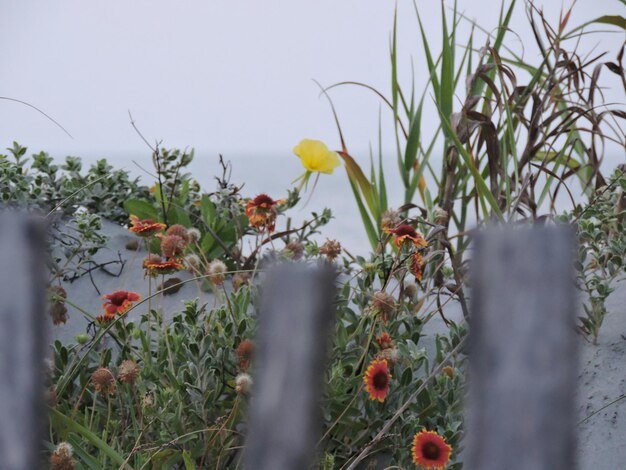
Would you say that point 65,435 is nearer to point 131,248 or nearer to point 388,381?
point 388,381

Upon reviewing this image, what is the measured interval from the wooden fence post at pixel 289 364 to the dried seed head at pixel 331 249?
1096mm

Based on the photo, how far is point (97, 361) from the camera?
1834mm

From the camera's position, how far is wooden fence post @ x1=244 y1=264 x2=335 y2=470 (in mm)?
675

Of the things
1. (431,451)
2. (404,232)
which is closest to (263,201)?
(404,232)

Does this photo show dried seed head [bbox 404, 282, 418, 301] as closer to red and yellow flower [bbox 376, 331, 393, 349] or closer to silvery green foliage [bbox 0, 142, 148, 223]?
red and yellow flower [bbox 376, 331, 393, 349]

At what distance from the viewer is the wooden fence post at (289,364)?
2.22 ft

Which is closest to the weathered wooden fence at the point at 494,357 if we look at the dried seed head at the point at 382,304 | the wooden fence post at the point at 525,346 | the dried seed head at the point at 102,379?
the wooden fence post at the point at 525,346

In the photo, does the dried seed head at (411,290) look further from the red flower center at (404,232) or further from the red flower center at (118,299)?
the red flower center at (118,299)

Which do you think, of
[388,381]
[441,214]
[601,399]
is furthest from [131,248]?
[601,399]

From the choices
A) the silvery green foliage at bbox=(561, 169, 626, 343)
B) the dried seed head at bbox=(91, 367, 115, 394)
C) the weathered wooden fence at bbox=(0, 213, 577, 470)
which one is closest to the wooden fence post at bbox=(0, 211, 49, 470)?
the weathered wooden fence at bbox=(0, 213, 577, 470)

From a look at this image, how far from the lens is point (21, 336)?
0.85m

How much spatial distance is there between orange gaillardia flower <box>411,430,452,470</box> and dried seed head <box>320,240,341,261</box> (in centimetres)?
55

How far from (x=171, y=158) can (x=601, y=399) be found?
189 centimetres

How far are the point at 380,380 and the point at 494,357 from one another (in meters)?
0.86
